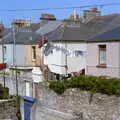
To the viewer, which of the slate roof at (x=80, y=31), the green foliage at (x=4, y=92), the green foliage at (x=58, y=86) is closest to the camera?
the green foliage at (x=58, y=86)

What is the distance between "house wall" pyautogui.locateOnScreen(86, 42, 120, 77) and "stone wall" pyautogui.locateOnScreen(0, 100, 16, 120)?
5908 mm

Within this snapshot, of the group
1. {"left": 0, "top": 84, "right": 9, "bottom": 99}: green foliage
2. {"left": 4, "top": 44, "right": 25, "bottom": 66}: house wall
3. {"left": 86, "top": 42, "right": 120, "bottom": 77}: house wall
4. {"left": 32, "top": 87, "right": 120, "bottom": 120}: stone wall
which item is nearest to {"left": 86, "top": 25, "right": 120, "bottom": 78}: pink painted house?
{"left": 86, "top": 42, "right": 120, "bottom": 77}: house wall

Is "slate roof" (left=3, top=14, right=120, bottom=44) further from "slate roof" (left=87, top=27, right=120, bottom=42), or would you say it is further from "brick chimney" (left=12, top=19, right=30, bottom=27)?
"brick chimney" (left=12, top=19, right=30, bottom=27)

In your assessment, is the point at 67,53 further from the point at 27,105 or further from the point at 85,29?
the point at 27,105

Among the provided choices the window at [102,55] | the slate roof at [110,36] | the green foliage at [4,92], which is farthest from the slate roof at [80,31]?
the green foliage at [4,92]

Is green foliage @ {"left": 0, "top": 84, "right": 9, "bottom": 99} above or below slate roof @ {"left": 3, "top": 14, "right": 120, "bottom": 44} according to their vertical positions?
below

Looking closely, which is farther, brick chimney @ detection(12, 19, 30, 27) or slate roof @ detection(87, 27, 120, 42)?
brick chimney @ detection(12, 19, 30, 27)

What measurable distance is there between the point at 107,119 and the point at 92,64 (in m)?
7.96

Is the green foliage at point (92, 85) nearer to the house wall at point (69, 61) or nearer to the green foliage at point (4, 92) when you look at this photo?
the green foliage at point (4, 92)

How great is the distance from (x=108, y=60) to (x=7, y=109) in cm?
827

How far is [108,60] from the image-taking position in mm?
26375

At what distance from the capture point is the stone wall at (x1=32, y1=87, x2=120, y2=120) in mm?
20516

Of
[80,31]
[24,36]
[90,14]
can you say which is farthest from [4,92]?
[90,14]

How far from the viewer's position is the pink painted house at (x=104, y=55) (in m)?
25.7
